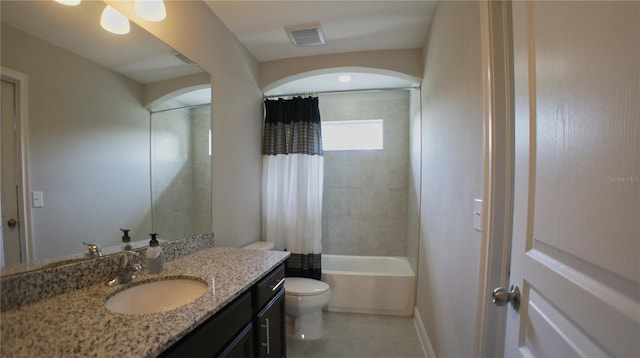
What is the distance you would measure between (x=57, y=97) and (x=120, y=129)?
0.82ft

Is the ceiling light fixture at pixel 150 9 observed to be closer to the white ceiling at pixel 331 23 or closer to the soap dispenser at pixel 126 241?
the white ceiling at pixel 331 23

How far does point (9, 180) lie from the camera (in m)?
0.77

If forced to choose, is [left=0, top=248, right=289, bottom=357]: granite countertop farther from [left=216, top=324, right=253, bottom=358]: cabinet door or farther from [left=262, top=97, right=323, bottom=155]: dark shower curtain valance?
[left=262, top=97, right=323, bottom=155]: dark shower curtain valance

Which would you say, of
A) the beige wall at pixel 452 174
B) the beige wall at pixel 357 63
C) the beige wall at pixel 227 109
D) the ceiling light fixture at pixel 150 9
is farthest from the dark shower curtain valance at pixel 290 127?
the ceiling light fixture at pixel 150 9

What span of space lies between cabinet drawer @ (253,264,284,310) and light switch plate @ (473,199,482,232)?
1.01 meters

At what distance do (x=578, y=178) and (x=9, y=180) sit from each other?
5.09ft

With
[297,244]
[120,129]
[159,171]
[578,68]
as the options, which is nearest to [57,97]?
[120,129]

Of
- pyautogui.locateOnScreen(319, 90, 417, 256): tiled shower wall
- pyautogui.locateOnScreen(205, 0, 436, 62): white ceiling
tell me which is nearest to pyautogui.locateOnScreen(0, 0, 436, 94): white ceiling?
pyautogui.locateOnScreen(205, 0, 436, 62): white ceiling

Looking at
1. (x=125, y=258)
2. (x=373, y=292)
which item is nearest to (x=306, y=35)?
(x=125, y=258)

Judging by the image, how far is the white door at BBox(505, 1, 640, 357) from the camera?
391mm

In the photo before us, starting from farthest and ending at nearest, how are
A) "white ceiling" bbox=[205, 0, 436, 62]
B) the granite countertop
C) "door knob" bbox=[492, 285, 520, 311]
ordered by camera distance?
"white ceiling" bbox=[205, 0, 436, 62], "door knob" bbox=[492, 285, 520, 311], the granite countertop

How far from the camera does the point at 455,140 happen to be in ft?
4.14

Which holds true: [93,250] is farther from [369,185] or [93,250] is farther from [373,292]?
[369,185]

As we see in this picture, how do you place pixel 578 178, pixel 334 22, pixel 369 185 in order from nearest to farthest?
pixel 578 178
pixel 334 22
pixel 369 185
